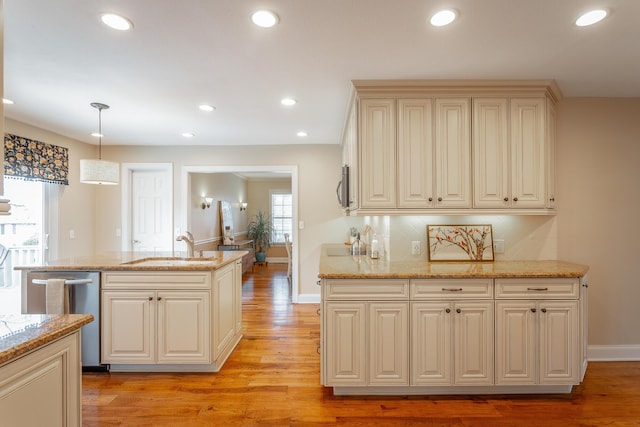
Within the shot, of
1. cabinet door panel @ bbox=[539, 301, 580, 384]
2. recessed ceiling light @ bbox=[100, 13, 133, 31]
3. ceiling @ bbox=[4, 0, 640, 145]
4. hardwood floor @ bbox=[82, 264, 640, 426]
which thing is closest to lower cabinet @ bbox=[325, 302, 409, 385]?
hardwood floor @ bbox=[82, 264, 640, 426]

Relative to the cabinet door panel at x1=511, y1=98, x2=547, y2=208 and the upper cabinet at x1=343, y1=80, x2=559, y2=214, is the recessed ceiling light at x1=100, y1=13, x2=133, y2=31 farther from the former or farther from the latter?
Answer: the cabinet door panel at x1=511, y1=98, x2=547, y2=208

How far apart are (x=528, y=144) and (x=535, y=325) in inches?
55.3

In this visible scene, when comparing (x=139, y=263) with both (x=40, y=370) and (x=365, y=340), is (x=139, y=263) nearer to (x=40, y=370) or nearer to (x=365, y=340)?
(x=40, y=370)

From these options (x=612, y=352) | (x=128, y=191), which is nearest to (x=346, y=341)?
(x=612, y=352)

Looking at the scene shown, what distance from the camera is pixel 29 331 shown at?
1220 mm

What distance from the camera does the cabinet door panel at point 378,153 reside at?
2660 mm

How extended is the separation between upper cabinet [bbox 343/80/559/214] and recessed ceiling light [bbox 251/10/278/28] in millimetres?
996

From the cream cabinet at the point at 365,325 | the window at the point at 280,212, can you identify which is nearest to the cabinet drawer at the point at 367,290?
the cream cabinet at the point at 365,325

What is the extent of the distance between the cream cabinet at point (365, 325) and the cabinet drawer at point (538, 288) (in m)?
0.71

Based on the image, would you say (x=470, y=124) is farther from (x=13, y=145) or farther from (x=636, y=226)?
(x=13, y=145)

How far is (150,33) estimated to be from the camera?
194cm

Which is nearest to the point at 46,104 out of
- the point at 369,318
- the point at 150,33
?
the point at 150,33

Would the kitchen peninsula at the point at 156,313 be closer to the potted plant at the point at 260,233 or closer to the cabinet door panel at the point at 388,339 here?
the cabinet door panel at the point at 388,339

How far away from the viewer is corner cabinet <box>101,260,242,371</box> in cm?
267
